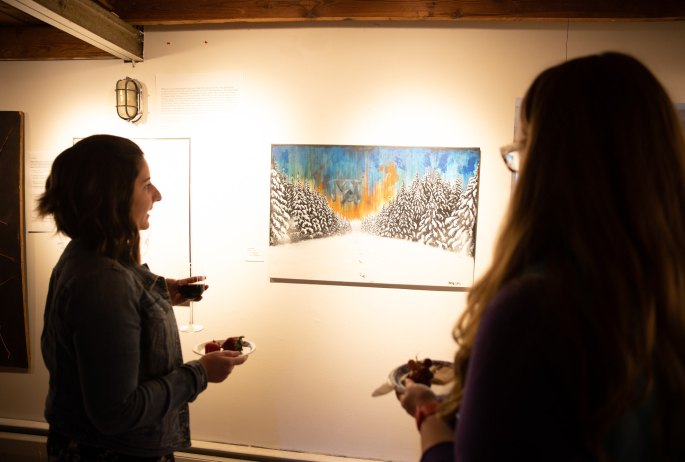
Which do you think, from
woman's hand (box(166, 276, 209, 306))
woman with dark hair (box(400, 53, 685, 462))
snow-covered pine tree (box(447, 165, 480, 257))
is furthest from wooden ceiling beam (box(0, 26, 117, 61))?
woman with dark hair (box(400, 53, 685, 462))

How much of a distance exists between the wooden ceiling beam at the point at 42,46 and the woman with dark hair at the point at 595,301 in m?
2.83

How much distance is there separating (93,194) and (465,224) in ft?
6.16

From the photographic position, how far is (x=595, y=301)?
1.94ft

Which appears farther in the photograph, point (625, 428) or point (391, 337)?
point (391, 337)

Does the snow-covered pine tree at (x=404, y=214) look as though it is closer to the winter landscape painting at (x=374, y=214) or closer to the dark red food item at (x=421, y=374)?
the winter landscape painting at (x=374, y=214)

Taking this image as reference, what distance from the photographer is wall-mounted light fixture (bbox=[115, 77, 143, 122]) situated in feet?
7.73

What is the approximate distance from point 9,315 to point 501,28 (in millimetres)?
3757

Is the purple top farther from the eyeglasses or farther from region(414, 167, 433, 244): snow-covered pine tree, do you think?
region(414, 167, 433, 244): snow-covered pine tree

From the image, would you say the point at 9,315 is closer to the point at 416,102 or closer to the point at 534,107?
the point at 416,102

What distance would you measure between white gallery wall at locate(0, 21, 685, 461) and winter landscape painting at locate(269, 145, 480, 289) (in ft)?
0.25

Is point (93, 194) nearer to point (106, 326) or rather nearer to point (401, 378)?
point (106, 326)

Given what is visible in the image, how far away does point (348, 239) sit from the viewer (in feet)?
7.64

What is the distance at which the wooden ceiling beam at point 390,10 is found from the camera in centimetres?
208

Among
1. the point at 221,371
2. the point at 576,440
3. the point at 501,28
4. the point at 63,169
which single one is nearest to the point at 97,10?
the point at 63,169
